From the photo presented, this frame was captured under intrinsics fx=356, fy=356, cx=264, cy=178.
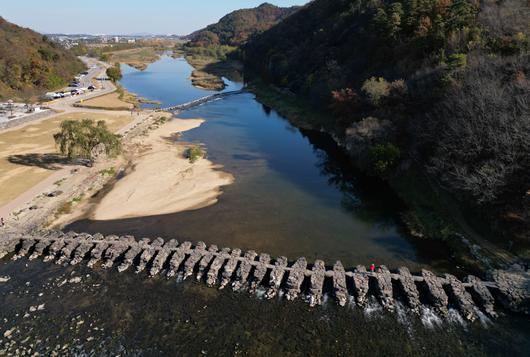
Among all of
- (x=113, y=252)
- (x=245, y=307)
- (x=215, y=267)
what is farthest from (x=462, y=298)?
(x=113, y=252)

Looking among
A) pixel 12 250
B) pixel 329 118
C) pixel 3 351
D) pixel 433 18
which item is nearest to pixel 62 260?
pixel 12 250

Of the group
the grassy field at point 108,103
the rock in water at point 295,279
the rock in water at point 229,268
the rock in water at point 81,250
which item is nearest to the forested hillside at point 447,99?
the rock in water at point 295,279

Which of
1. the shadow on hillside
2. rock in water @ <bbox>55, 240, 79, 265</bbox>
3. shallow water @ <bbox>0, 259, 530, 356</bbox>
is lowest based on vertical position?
shallow water @ <bbox>0, 259, 530, 356</bbox>

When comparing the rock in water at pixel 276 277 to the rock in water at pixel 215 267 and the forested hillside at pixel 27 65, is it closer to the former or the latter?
the rock in water at pixel 215 267

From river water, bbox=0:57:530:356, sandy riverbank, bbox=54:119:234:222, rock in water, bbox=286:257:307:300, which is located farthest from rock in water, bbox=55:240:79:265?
rock in water, bbox=286:257:307:300

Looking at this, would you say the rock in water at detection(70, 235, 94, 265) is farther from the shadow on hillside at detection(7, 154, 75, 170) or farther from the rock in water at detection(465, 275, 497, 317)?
the rock in water at detection(465, 275, 497, 317)
